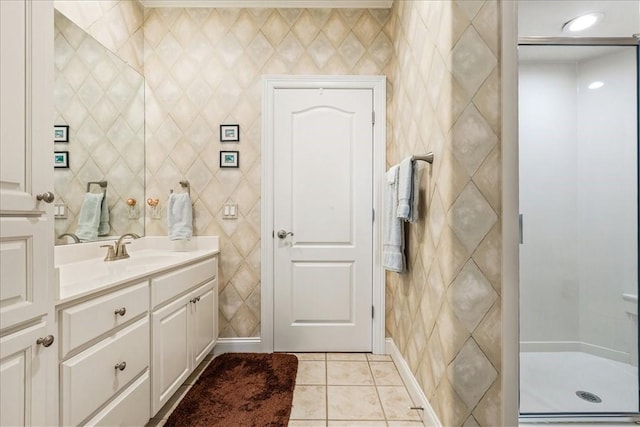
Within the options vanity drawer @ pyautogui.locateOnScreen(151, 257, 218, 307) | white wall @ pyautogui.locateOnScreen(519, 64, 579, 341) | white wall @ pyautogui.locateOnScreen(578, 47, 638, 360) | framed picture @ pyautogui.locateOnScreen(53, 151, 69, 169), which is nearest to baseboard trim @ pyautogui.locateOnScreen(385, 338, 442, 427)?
white wall @ pyautogui.locateOnScreen(519, 64, 579, 341)

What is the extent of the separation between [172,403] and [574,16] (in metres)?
3.34

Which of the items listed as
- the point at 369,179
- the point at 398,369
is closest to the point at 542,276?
the point at 398,369

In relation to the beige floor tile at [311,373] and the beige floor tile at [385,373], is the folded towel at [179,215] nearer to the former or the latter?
the beige floor tile at [311,373]

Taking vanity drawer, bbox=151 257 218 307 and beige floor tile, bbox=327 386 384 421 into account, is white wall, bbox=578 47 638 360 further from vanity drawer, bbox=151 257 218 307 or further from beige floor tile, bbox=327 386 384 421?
vanity drawer, bbox=151 257 218 307

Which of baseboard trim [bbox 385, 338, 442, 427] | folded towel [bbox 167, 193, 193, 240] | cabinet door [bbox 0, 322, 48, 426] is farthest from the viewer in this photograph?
folded towel [bbox 167, 193, 193, 240]

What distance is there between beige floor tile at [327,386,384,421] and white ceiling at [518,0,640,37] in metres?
2.44

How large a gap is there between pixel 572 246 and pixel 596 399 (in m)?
0.94

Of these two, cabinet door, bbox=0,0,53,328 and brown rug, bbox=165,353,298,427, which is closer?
cabinet door, bbox=0,0,53,328

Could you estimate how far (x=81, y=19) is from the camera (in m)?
1.94

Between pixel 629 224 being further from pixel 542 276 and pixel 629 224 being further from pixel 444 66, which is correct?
A: pixel 444 66

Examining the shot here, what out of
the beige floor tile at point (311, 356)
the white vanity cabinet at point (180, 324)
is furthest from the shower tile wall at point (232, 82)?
the beige floor tile at point (311, 356)

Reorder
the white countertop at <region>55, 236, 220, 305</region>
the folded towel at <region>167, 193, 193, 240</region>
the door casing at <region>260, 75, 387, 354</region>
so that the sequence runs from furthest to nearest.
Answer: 1. the door casing at <region>260, 75, 387, 354</region>
2. the folded towel at <region>167, 193, 193, 240</region>
3. the white countertop at <region>55, 236, 220, 305</region>

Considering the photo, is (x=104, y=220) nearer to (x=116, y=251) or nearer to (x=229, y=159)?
(x=116, y=251)

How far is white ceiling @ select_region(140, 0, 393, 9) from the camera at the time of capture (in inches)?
96.0
